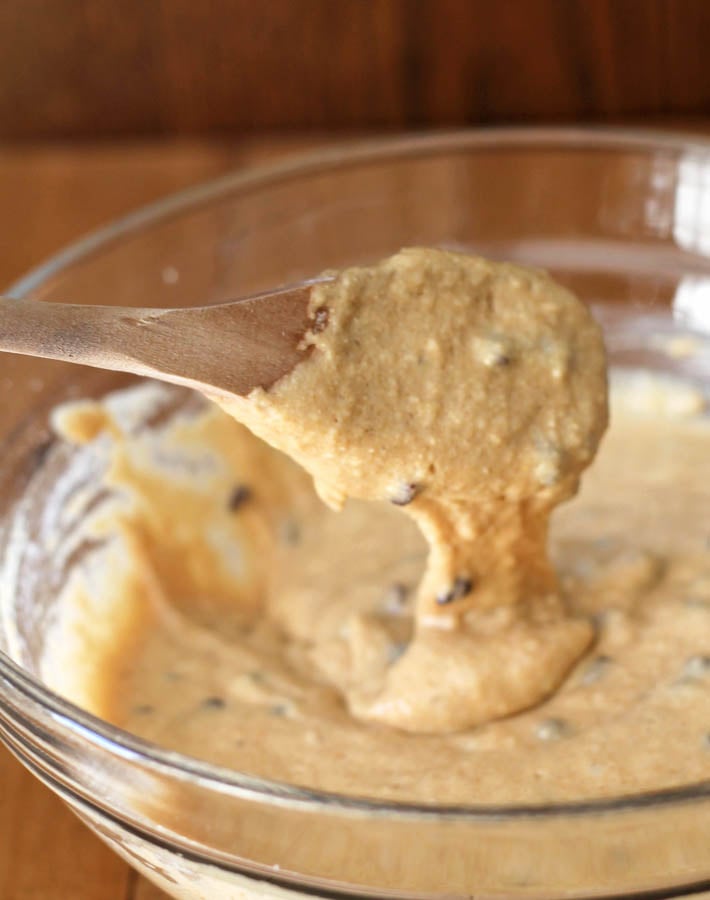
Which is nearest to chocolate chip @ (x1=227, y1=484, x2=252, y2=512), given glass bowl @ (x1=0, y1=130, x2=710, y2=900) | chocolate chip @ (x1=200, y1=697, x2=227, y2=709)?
glass bowl @ (x1=0, y1=130, x2=710, y2=900)

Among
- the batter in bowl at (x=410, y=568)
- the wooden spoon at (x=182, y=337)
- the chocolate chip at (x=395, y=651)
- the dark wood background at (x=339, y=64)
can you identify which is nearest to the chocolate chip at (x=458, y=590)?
the batter in bowl at (x=410, y=568)

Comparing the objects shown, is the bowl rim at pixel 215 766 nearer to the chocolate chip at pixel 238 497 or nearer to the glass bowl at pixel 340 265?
the glass bowl at pixel 340 265

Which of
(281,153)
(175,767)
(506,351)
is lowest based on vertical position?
(175,767)

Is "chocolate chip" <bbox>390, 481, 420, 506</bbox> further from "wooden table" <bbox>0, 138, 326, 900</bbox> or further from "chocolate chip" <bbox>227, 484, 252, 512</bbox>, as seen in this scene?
"wooden table" <bbox>0, 138, 326, 900</bbox>

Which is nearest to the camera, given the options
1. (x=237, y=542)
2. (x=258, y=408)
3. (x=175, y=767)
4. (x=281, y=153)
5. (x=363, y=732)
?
(x=175, y=767)

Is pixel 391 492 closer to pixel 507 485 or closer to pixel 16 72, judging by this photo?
pixel 507 485

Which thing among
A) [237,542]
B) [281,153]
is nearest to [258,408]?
[237,542]
